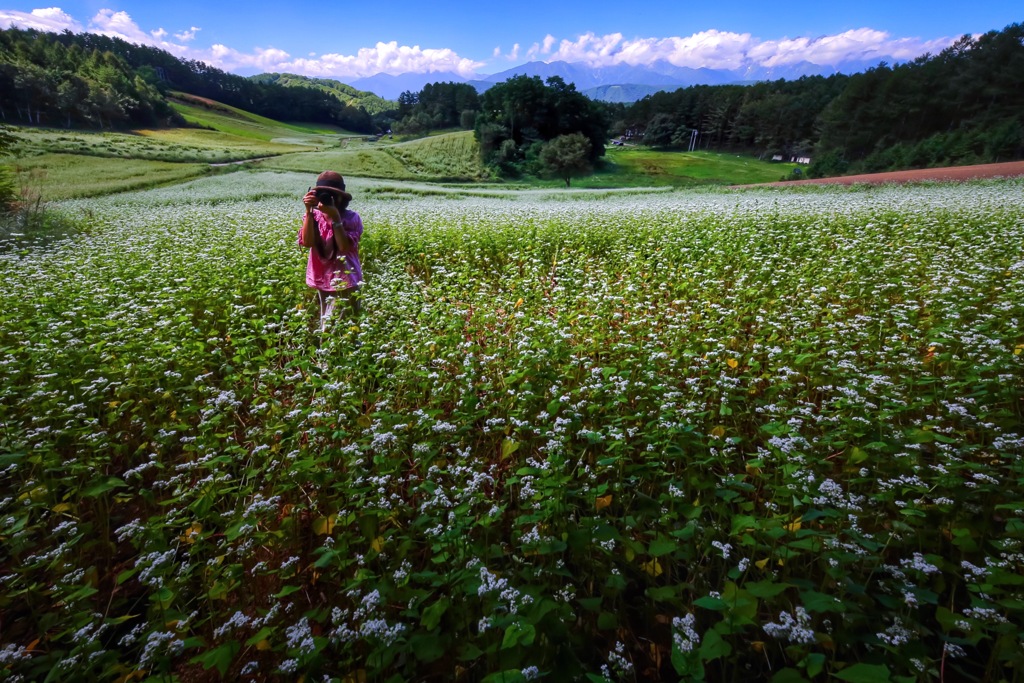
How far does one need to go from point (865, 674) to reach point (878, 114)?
3117 inches

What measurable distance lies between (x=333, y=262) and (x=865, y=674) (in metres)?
5.84

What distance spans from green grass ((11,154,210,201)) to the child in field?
21091 millimetres

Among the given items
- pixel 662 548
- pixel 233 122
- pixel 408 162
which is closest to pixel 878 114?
pixel 408 162

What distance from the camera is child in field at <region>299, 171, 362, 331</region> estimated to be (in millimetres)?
5160

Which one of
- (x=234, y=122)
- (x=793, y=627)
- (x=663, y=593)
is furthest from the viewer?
(x=234, y=122)

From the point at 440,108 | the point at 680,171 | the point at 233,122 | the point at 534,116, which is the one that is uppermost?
the point at 440,108

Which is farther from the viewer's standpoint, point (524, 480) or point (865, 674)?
point (524, 480)

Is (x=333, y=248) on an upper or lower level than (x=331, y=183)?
lower

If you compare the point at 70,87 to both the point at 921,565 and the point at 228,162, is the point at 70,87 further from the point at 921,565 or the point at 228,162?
the point at 921,565

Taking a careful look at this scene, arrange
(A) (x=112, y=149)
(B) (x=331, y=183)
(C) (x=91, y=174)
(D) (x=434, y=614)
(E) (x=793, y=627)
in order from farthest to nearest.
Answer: (A) (x=112, y=149)
(C) (x=91, y=174)
(B) (x=331, y=183)
(D) (x=434, y=614)
(E) (x=793, y=627)

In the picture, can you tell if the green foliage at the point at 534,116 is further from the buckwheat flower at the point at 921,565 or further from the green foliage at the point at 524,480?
the buckwheat flower at the point at 921,565

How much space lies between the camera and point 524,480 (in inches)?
104

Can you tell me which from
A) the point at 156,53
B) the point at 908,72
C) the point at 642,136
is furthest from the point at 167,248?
the point at 156,53

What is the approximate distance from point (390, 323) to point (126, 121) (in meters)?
65.7
